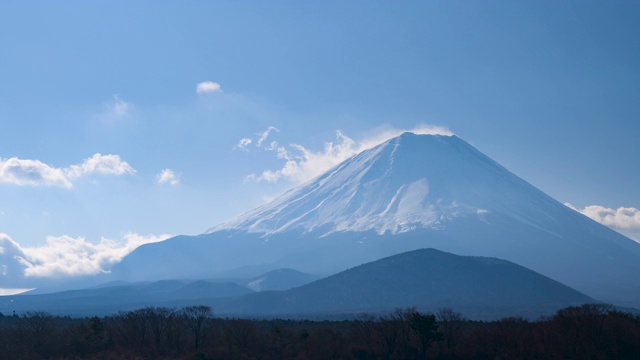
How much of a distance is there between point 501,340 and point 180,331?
33.4m

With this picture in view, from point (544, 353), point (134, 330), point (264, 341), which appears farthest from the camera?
point (134, 330)

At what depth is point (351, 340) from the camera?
7100cm

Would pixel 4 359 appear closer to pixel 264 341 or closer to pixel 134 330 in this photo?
pixel 134 330

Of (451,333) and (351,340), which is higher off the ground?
(451,333)

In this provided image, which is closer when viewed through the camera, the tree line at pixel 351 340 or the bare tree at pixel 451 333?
the tree line at pixel 351 340

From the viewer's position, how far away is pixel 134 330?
77.5 metres

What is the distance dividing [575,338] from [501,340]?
6.67 metres

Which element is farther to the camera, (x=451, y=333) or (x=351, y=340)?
Answer: (x=351, y=340)

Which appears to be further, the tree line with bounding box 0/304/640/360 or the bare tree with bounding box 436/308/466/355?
the bare tree with bounding box 436/308/466/355

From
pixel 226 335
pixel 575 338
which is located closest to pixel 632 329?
pixel 575 338

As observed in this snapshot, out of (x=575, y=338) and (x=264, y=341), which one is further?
(x=264, y=341)

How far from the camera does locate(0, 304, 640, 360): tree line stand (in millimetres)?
61406

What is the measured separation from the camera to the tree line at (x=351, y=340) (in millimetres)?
61406

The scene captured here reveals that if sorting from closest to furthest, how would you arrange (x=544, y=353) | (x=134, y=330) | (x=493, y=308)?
1. (x=544, y=353)
2. (x=134, y=330)
3. (x=493, y=308)
